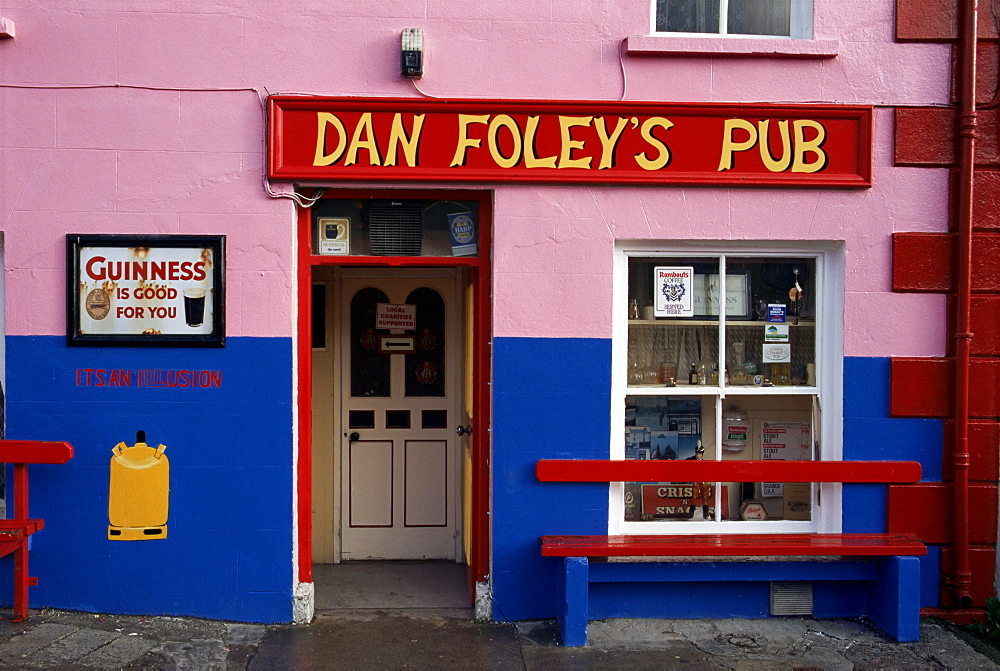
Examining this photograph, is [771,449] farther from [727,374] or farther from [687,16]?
[687,16]

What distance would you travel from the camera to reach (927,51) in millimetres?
5832

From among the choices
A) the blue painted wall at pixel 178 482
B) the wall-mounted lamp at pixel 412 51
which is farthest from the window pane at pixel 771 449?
the wall-mounted lamp at pixel 412 51

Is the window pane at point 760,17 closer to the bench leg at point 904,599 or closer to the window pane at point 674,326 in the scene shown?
the window pane at point 674,326

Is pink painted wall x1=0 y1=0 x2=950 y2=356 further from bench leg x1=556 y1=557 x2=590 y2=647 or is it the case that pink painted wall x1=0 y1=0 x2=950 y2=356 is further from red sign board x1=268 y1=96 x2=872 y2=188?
bench leg x1=556 y1=557 x2=590 y2=647

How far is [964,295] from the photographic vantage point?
5.73 m

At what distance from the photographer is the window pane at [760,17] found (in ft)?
19.7

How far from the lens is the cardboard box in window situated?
6.06 metres

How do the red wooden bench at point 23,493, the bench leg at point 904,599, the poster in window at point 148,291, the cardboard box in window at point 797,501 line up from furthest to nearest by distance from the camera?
the cardboard box in window at point 797,501, the poster in window at point 148,291, the bench leg at point 904,599, the red wooden bench at point 23,493

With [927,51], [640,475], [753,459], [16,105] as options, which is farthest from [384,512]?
[927,51]

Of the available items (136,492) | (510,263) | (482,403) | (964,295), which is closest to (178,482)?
(136,492)

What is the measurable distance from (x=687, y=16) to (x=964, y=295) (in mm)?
2582

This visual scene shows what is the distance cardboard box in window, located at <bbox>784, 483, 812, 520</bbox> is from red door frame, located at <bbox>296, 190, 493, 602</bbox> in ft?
6.77

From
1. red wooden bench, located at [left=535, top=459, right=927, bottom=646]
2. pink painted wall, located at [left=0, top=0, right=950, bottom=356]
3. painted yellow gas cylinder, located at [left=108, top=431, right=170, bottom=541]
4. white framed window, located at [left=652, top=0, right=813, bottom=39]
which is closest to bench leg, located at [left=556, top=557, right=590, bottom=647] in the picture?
red wooden bench, located at [left=535, top=459, right=927, bottom=646]

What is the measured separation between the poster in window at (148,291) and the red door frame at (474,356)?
→ 524 millimetres
